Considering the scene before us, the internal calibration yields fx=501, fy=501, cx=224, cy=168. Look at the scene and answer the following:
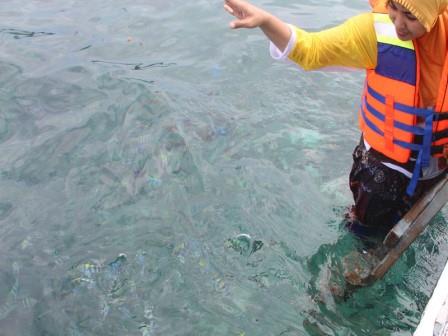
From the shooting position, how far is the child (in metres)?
2.73

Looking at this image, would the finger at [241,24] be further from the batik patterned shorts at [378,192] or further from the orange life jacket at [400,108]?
the batik patterned shorts at [378,192]

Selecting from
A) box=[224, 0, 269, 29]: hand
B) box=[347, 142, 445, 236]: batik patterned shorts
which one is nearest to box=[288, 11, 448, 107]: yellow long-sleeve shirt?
box=[224, 0, 269, 29]: hand

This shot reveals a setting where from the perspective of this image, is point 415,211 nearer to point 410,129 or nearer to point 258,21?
point 410,129

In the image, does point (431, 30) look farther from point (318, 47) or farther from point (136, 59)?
point (136, 59)

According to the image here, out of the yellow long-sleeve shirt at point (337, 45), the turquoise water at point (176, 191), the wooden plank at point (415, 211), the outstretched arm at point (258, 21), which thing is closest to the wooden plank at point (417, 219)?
the wooden plank at point (415, 211)

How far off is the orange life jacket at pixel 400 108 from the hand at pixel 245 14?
2.30ft

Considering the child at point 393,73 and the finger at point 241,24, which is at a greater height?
the finger at point 241,24

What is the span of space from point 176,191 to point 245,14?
217 cm

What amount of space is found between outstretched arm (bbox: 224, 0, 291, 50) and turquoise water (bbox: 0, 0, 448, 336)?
5.91ft

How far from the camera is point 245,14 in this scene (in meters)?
2.76

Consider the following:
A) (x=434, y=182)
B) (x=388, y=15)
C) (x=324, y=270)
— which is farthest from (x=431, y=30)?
(x=324, y=270)

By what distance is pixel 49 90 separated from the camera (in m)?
5.87

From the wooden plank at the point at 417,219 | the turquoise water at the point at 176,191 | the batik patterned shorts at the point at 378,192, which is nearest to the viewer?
the wooden plank at the point at 417,219

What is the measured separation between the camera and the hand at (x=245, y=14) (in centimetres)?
270
